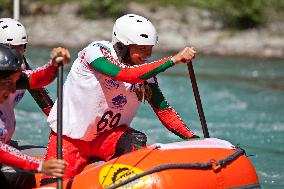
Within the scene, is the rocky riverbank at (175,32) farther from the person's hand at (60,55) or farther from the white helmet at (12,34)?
the person's hand at (60,55)

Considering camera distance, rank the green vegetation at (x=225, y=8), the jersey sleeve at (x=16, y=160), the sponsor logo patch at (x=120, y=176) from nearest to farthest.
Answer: the jersey sleeve at (x=16, y=160) → the sponsor logo patch at (x=120, y=176) → the green vegetation at (x=225, y=8)

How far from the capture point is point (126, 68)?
15.9ft

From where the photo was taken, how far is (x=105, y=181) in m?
4.62

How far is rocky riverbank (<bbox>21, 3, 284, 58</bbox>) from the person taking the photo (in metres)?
17.6

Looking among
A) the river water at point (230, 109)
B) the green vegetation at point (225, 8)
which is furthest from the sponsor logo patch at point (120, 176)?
the green vegetation at point (225, 8)

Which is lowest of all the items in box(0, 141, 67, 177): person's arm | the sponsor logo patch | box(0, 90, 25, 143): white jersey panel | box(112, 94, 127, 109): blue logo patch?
the sponsor logo patch

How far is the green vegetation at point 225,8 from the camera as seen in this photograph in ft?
60.3

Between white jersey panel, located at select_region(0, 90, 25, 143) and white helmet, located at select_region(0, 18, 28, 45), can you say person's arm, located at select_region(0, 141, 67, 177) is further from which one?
white helmet, located at select_region(0, 18, 28, 45)

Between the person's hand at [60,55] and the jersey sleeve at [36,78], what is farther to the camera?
the jersey sleeve at [36,78]

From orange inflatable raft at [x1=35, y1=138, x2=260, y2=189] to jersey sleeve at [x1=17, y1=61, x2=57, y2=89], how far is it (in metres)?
0.62

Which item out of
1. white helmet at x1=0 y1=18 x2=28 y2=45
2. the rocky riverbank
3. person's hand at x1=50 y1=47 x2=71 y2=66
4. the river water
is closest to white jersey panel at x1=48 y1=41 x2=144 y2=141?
person's hand at x1=50 y1=47 x2=71 y2=66

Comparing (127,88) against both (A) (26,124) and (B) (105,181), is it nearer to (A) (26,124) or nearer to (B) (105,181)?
(B) (105,181)

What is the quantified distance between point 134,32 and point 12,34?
1.23m

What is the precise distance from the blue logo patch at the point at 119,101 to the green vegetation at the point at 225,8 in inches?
527
